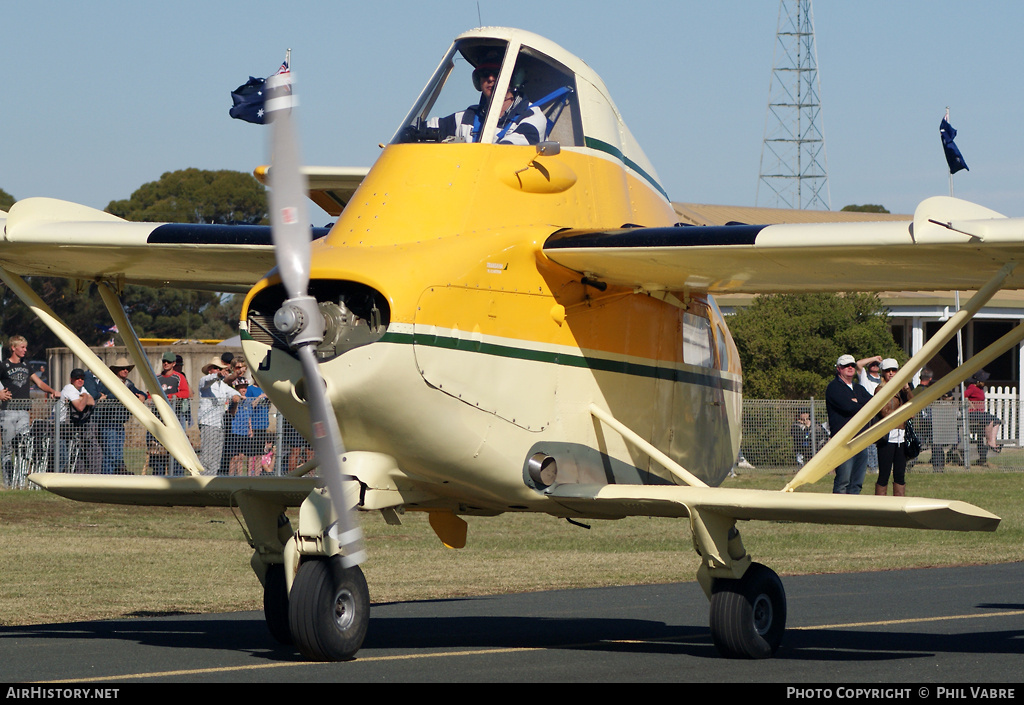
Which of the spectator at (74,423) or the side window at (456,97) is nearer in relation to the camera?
the side window at (456,97)

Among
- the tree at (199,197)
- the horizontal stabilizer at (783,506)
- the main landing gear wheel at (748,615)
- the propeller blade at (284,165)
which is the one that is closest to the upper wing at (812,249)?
the horizontal stabilizer at (783,506)

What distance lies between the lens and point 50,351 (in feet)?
137

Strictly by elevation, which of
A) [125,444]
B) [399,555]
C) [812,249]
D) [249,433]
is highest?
[812,249]

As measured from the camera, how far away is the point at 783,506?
29.0 ft

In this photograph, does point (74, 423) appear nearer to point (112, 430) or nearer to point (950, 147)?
point (112, 430)

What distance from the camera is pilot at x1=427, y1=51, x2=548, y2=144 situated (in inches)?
372

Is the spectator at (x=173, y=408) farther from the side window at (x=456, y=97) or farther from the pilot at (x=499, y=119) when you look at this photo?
the pilot at (x=499, y=119)

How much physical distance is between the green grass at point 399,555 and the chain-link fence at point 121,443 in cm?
69

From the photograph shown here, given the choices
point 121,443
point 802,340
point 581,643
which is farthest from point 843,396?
point 802,340

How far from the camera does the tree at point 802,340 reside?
38188 mm

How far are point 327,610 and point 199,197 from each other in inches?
3160

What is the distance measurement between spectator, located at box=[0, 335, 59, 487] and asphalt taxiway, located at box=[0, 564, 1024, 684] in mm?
11206

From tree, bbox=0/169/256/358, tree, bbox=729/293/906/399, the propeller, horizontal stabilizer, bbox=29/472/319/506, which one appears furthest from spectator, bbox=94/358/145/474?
tree, bbox=0/169/256/358
